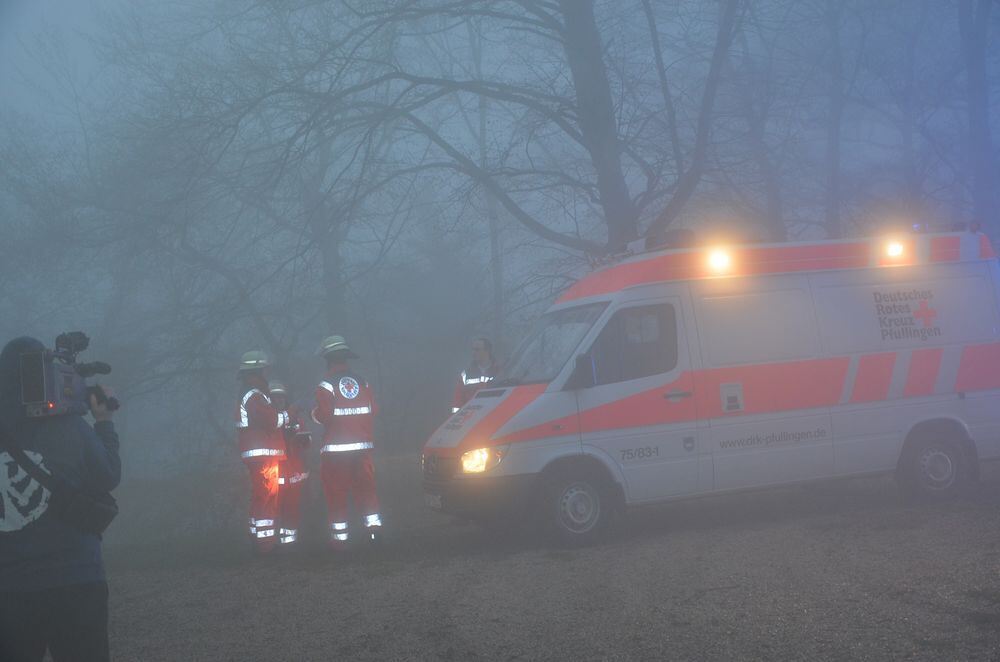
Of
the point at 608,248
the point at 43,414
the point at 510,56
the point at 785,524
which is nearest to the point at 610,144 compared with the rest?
the point at 608,248

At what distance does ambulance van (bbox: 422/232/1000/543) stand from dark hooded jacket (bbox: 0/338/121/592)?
4.68 metres

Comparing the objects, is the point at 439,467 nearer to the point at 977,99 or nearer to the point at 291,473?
the point at 291,473

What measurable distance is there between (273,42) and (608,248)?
583 centimetres

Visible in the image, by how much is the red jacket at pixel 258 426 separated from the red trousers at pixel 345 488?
1.83 ft

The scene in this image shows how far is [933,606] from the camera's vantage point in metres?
5.69

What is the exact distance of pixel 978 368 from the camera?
984cm

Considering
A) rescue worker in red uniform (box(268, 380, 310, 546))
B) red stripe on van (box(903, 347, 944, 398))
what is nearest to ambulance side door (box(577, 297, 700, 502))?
red stripe on van (box(903, 347, 944, 398))

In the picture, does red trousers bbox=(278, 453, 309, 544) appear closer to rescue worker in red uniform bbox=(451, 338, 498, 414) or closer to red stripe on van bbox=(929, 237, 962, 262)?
rescue worker in red uniform bbox=(451, 338, 498, 414)

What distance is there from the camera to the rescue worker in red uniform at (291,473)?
938cm

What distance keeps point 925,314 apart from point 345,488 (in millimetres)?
6192

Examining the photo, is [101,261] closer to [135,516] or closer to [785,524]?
[135,516]

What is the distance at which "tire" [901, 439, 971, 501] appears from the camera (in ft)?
31.4

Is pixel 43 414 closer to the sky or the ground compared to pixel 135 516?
closer to the sky

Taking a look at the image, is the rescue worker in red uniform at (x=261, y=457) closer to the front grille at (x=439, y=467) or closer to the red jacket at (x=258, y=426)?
the red jacket at (x=258, y=426)
